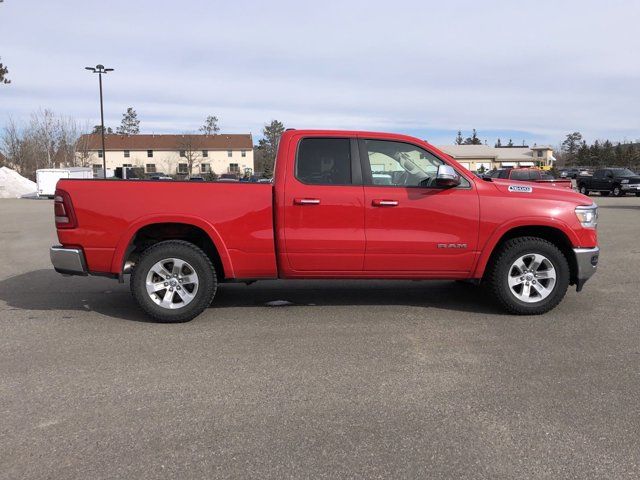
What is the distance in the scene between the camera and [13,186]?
140 feet

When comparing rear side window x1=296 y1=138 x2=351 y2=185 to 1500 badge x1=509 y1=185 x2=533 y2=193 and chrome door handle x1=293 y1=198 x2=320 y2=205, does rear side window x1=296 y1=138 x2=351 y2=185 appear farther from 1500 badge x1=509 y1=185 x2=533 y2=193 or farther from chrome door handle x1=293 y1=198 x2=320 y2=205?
1500 badge x1=509 y1=185 x2=533 y2=193

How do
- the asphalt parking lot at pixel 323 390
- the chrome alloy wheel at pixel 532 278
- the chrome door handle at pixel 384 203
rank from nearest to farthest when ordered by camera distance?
the asphalt parking lot at pixel 323 390 < the chrome door handle at pixel 384 203 < the chrome alloy wheel at pixel 532 278

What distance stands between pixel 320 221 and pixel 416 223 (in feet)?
3.27

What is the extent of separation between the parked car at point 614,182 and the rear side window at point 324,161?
100 feet

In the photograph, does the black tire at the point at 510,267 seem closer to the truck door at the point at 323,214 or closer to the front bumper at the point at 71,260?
the truck door at the point at 323,214

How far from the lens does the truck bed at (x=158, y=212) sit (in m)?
5.31

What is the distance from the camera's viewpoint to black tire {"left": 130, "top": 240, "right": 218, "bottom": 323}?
5.39 meters

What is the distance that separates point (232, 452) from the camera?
301cm

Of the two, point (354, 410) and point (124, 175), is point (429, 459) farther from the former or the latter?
point (124, 175)

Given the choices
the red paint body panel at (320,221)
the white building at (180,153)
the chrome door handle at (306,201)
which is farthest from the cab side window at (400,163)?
the white building at (180,153)

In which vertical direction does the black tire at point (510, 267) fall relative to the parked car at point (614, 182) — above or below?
below

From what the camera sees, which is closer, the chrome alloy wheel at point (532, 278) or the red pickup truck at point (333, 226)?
the red pickup truck at point (333, 226)

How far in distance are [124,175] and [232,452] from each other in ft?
15.6

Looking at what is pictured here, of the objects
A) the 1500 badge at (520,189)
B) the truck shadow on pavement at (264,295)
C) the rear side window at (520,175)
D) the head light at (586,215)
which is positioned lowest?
the truck shadow on pavement at (264,295)
